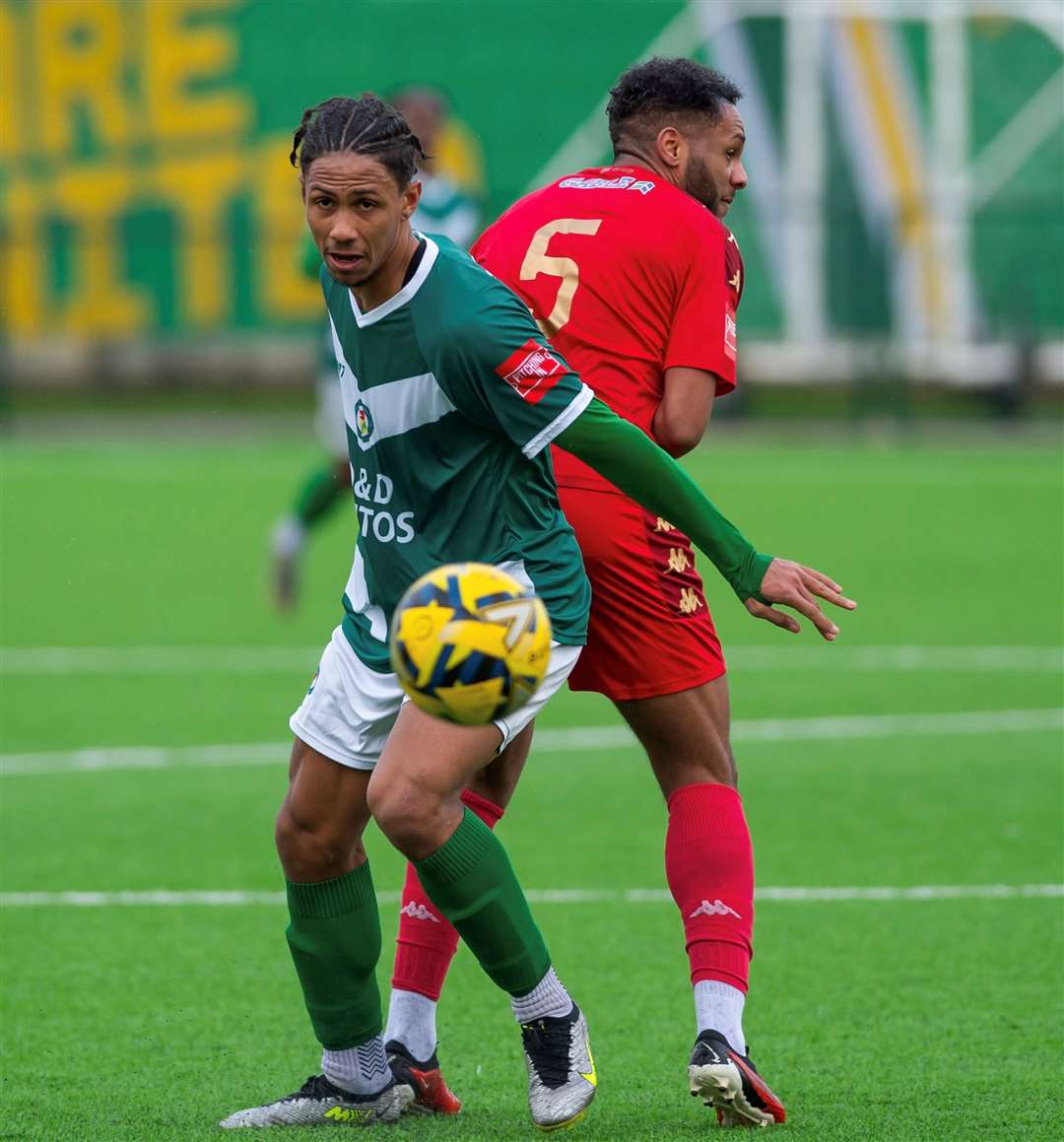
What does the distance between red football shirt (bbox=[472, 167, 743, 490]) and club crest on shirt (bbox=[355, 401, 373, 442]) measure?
61 cm

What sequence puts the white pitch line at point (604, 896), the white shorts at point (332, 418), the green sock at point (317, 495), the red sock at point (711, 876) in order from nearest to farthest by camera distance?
the red sock at point (711, 876), the white pitch line at point (604, 896), the green sock at point (317, 495), the white shorts at point (332, 418)

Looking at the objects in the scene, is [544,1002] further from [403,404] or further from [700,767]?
[403,404]

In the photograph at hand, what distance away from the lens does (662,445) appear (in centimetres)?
494

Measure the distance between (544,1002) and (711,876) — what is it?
1.79ft

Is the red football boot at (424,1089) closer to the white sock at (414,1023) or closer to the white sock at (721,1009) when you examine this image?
the white sock at (414,1023)

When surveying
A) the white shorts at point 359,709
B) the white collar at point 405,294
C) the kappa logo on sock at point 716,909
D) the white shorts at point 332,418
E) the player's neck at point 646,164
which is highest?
the player's neck at point 646,164

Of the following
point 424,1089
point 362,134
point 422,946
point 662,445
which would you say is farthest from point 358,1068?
point 362,134

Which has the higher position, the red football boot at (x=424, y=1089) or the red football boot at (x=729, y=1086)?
the red football boot at (x=729, y=1086)

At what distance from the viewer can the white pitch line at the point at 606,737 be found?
8891 mm

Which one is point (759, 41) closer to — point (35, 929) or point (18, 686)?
point (18, 686)

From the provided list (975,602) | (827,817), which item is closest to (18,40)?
(975,602)

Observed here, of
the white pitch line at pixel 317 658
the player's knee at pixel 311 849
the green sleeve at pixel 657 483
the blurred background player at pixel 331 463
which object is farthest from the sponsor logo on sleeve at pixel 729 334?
the blurred background player at pixel 331 463

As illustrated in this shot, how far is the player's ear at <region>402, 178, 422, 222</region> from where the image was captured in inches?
174

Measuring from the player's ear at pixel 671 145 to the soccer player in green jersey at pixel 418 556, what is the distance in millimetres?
823
